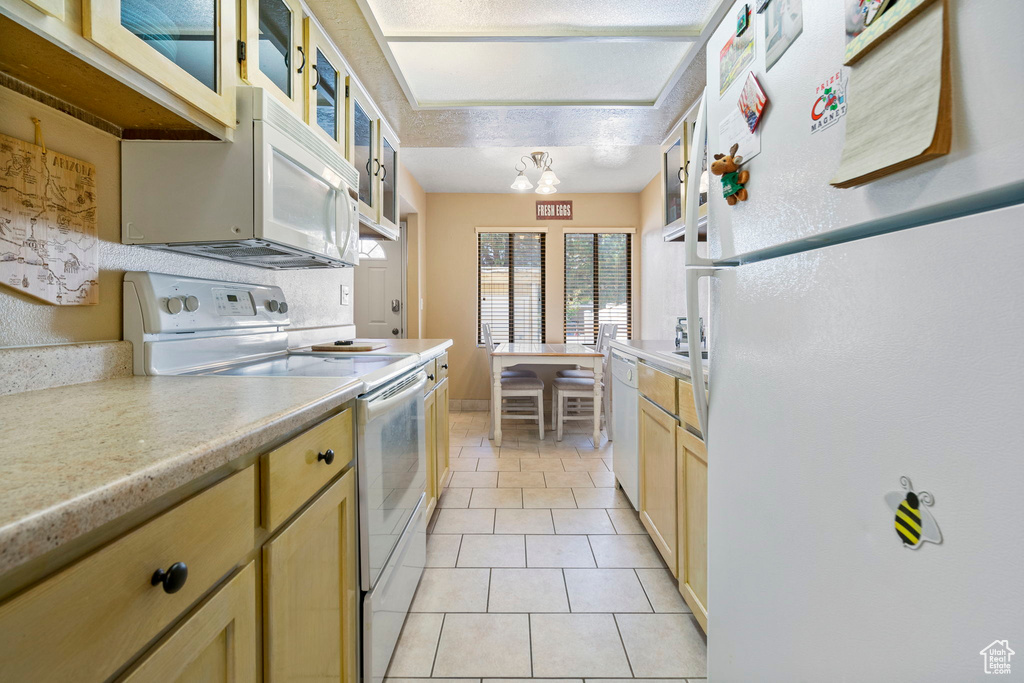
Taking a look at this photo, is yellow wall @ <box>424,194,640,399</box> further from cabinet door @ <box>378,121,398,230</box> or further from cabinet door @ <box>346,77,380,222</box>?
cabinet door @ <box>346,77,380,222</box>

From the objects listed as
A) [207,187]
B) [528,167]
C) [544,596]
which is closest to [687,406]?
[544,596]

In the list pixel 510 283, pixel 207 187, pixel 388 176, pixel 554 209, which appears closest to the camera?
pixel 207 187

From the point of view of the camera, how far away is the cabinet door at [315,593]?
0.74 m

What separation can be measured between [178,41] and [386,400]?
1017mm

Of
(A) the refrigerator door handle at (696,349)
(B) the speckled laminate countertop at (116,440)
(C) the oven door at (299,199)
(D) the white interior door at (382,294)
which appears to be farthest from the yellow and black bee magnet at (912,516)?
(D) the white interior door at (382,294)

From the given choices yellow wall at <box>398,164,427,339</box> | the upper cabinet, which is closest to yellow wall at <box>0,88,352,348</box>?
the upper cabinet

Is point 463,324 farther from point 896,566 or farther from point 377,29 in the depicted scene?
point 896,566

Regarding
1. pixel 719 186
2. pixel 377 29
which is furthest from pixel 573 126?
pixel 719 186

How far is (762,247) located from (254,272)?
1.80 meters

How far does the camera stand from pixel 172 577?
1.66 ft

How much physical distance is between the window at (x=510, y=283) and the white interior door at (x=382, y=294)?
0.92 m

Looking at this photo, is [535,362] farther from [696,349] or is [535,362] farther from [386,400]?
[696,349]

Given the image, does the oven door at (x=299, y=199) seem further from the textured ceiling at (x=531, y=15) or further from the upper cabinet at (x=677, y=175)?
the upper cabinet at (x=677, y=175)

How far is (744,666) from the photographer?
2.95 ft
